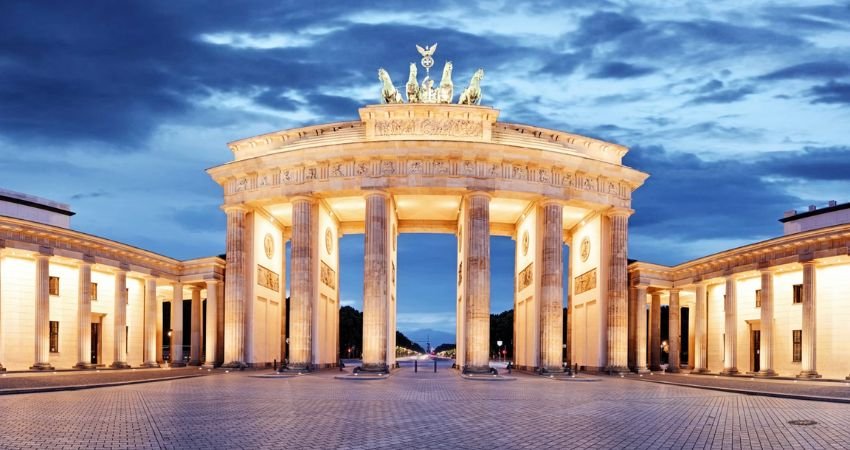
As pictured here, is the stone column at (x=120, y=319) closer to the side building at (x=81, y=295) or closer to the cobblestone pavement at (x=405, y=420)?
the side building at (x=81, y=295)

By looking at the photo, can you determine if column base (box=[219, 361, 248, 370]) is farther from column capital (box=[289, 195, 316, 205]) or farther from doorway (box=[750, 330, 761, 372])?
doorway (box=[750, 330, 761, 372])

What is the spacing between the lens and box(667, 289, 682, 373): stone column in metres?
57.5

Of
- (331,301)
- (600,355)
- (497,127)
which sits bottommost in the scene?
(600,355)

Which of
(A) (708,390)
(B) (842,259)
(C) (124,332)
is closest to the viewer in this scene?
(A) (708,390)

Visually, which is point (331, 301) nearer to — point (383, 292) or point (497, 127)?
point (383, 292)

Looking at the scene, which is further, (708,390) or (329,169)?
(329,169)

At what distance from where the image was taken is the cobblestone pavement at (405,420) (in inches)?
564

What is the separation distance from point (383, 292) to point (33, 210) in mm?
30710

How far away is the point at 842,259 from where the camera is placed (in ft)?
138

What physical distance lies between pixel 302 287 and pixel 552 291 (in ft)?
52.9

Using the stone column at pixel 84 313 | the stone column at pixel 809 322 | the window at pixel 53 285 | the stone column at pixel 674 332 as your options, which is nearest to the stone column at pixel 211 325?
the stone column at pixel 84 313

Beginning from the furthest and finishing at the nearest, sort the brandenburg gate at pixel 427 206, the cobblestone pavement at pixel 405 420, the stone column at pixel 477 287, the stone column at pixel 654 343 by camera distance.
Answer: the stone column at pixel 654 343 → the brandenburg gate at pixel 427 206 → the stone column at pixel 477 287 → the cobblestone pavement at pixel 405 420

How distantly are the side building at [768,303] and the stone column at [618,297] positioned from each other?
374 cm

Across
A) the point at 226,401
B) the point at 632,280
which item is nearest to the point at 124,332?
the point at 226,401
